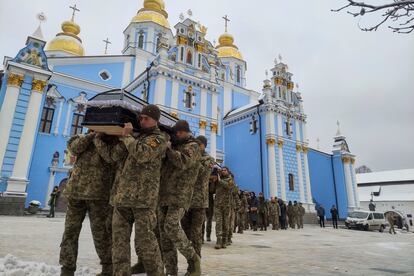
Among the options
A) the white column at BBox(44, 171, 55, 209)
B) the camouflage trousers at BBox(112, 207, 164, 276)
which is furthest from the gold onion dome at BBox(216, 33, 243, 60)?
the camouflage trousers at BBox(112, 207, 164, 276)

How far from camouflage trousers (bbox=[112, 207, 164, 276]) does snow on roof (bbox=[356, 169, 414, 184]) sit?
1940 inches

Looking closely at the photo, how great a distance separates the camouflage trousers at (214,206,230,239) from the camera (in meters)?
6.69

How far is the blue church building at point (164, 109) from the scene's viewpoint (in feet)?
52.0

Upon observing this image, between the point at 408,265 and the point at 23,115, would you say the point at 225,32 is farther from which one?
the point at 408,265

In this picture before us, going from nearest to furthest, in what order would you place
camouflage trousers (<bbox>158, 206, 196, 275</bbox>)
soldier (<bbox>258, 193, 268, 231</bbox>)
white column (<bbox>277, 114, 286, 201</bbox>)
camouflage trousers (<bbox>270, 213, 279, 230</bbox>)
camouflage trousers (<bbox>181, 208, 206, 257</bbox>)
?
1. camouflage trousers (<bbox>158, 206, 196, 275</bbox>)
2. camouflage trousers (<bbox>181, 208, 206, 257</bbox>)
3. soldier (<bbox>258, 193, 268, 231</bbox>)
4. camouflage trousers (<bbox>270, 213, 279, 230</bbox>)
5. white column (<bbox>277, 114, 286, 201</bbox>)

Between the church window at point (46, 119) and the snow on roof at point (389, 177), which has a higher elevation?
the snow on roof at point (389, 177)

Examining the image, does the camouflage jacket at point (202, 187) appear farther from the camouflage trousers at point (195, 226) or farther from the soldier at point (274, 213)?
the soldier at point (274, 213)

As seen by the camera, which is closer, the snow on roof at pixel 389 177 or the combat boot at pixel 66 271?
the combat boot at pixel 66 271

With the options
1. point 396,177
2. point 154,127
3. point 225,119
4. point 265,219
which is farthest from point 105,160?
point 396,177

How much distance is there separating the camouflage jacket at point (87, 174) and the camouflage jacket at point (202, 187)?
143 centimetres

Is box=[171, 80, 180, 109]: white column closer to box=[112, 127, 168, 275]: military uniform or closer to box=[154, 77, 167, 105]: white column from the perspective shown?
box=[154, 77, 167, 105]: white column

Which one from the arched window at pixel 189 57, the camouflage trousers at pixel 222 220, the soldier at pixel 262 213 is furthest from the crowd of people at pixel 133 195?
the arched window at pixel 189 57

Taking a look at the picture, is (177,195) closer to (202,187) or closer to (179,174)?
(179,174)

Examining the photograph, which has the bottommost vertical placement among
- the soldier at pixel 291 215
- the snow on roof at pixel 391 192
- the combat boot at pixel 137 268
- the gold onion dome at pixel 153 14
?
the combat boot at pixel 137 268
